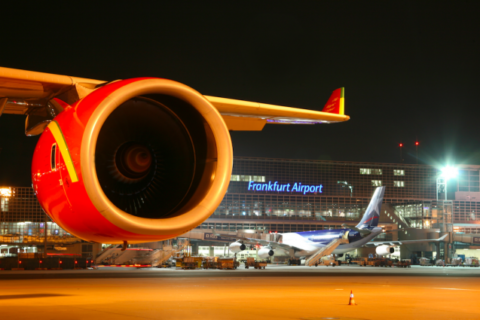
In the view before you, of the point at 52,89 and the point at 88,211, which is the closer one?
the point at 88,211

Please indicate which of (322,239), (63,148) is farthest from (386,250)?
(63,148)

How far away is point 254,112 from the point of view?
779 centimetres

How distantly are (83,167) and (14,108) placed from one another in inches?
131

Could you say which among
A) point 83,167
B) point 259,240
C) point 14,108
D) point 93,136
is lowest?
point 259,240

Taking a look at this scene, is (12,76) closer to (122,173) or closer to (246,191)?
(122,173)

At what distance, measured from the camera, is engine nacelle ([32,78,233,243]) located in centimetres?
481

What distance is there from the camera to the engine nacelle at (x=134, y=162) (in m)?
4.81

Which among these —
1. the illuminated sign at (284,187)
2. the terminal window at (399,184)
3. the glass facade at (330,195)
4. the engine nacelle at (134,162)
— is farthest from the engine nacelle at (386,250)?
the engine nacelle at (134,162)

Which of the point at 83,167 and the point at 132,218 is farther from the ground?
the point at 83,167

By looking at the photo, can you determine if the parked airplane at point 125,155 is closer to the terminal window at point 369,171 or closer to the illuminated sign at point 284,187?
the illuminated sign at point 284,187

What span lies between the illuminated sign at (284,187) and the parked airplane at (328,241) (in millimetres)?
27599

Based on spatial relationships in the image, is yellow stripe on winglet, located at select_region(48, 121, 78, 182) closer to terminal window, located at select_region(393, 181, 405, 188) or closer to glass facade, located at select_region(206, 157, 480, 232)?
glass facade, located at select_region(206, 157, 480, 232)

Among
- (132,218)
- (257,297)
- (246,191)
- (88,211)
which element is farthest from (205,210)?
(246,191)

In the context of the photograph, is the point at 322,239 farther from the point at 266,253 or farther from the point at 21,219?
the point at 21,219
